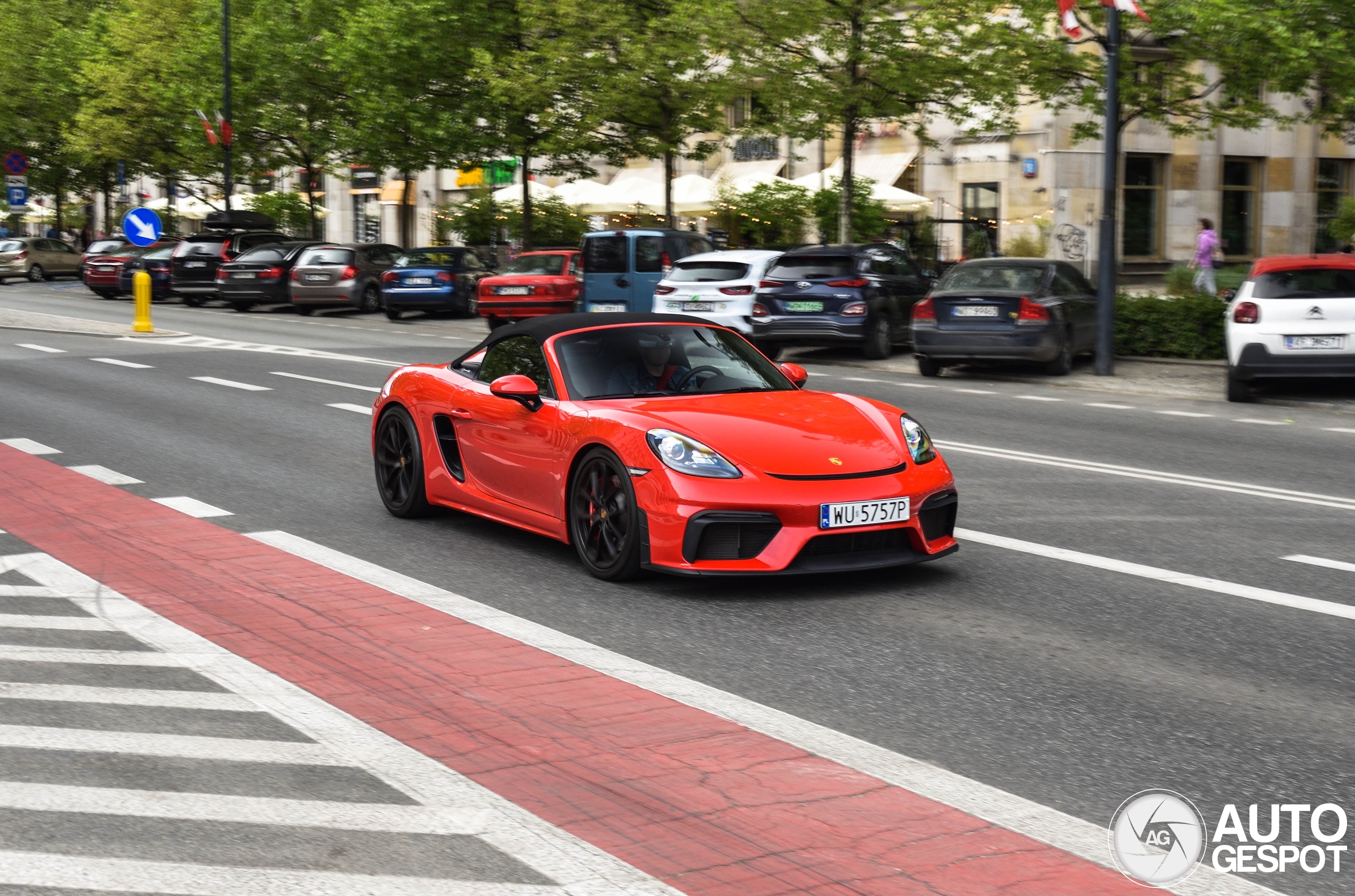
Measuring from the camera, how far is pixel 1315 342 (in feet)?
52.3

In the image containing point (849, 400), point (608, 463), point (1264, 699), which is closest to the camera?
point (1264, 699)

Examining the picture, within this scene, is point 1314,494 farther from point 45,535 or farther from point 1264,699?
point 45,535

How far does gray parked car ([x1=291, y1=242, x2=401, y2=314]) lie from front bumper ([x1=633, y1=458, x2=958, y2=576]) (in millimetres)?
28270

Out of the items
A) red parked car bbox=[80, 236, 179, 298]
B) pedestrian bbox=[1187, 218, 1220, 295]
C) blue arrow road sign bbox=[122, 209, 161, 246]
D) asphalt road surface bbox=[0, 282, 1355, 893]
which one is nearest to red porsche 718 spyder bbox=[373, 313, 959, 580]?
asphalt road surface bbox=[0, 282, 1355, 893]

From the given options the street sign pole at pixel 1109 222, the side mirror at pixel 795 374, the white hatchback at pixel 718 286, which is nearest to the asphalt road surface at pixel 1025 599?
the side mirror at pixel 795 374

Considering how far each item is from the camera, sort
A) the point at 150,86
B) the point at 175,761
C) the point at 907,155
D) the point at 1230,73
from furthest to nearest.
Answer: the point at 150,86, the point at 907,155, the point at 1230,73, the point at 175,761

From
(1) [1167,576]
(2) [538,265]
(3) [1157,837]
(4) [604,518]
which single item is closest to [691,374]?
(4) [604,518]

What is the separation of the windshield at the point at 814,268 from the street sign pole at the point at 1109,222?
3347 millimetres

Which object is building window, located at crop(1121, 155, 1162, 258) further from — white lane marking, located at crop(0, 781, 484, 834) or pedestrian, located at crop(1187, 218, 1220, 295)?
white lane marking, located at crop(0, 781, 484, 834)

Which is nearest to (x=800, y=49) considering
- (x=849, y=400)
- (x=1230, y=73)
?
(x=1230, y=73)

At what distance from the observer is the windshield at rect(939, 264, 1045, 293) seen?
62.2 feet

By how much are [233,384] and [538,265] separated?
10814mm

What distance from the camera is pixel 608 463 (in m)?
7.42

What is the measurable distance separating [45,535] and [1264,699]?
637 centimetres
